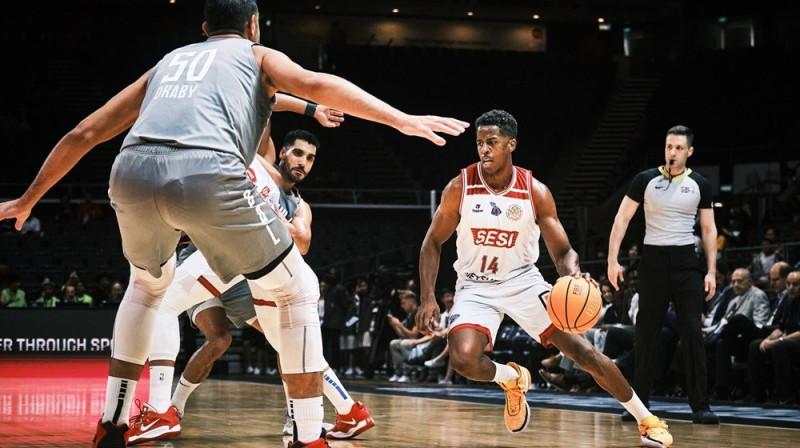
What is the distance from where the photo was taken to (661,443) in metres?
5.20

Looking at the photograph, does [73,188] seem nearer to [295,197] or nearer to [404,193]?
[404,193]

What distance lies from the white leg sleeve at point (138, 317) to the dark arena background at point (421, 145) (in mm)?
3251

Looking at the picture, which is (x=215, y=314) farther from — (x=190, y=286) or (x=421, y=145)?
(x=421, y=145)

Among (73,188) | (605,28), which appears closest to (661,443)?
(73,188)

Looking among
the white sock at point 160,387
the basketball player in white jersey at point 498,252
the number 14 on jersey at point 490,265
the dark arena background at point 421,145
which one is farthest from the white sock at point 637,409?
the white sock at point 160,387

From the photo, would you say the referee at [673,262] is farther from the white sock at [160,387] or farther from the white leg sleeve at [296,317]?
the white leg sleeve at [296,317]

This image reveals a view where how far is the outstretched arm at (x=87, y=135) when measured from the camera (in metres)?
3.79

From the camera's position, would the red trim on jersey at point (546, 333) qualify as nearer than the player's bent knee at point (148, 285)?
No

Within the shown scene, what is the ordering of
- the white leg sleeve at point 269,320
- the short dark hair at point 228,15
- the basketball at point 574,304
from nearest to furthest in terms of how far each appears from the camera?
the short dark hair at point 228,15, the white leg sleeve at point 269,320, the basketball at point 574,304

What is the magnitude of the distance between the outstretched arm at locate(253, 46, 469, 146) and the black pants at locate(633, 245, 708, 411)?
12.8 feet

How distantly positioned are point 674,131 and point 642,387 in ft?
5.79

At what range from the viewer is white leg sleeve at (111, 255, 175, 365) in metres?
3.90

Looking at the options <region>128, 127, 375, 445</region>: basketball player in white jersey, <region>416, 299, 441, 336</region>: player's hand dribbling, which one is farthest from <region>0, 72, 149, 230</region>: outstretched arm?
<region>416, 299, 441, 336</region>: player's hand dribbling

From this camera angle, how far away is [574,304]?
200 inches
